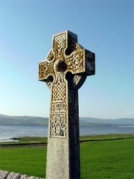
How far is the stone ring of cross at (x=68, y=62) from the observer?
515cm

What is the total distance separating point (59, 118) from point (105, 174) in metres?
5.85

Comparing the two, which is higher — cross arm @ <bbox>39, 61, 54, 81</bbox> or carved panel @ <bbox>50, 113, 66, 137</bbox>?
cross arm @ <bbox>39, 61, 54, 81</bbox>

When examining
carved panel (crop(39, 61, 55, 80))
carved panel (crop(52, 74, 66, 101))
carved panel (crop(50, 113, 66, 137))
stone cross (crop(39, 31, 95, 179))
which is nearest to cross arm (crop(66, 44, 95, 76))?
stone cross (crop(39, 31, 95, 179))

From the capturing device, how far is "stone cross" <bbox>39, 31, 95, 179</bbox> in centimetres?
505

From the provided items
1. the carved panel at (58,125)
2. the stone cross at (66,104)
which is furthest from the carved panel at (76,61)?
the carved panel at (58,125)

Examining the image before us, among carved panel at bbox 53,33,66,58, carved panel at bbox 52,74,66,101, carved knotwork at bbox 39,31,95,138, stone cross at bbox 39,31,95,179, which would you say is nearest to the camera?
stone cross at bbox 39,31,95,179

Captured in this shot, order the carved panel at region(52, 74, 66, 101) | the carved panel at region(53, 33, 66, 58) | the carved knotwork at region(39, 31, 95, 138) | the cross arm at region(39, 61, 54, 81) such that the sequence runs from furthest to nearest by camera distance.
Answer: the cross arm at region(39, 61, 54, 81) → the carved panel at region(53, 33, 66, 58) → the carved panel at region(52, 74, 66, 101) → the carved knotwork at region(39, 31, 95, 138)

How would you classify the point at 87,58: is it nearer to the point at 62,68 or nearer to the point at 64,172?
the point at 62,68

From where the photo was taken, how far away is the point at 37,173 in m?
10.3

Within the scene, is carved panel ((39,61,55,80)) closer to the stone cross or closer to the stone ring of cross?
the stone ring of cross

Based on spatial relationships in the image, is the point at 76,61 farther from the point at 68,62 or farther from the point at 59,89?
the point at 59,89

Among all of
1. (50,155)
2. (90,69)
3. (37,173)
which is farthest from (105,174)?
(90,69)

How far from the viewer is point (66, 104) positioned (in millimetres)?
5199

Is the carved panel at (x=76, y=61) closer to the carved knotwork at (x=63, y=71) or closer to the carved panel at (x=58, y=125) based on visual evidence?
the carved knotwork at (x=63, y=71)
